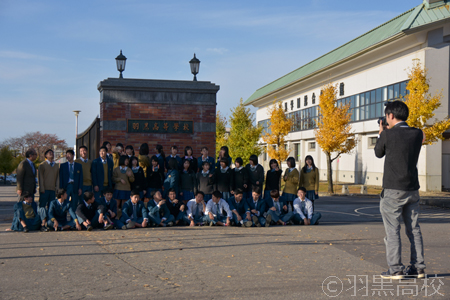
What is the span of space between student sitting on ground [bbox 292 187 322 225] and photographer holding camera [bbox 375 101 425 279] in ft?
19.7

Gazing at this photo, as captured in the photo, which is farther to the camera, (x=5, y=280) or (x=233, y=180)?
(x=233, y=180)

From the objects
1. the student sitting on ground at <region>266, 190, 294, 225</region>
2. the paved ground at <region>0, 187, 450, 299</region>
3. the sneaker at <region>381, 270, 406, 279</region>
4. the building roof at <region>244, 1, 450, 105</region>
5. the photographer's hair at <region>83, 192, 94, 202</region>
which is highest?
the building roof at <region>244, 1, 450, 105</region>

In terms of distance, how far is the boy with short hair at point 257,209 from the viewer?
1156 cm

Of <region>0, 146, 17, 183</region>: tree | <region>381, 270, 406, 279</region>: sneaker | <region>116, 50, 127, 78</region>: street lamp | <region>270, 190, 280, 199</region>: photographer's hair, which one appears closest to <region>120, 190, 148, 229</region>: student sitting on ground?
<region>270, 190, 280, 199</region>: photographer's hair

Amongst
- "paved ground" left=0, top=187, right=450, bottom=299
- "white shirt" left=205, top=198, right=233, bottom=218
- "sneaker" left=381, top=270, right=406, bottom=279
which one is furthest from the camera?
"white shirt" left=205, top=198, right=233, bottom=218

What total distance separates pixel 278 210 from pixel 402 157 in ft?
21.5

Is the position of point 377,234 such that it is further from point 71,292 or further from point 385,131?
point 71,292

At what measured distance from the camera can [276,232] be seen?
10.4 meters

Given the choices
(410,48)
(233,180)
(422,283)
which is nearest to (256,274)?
(422,283)

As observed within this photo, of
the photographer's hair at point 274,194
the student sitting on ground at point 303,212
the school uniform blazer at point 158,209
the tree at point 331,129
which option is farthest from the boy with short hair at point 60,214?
the tree at point 331,129

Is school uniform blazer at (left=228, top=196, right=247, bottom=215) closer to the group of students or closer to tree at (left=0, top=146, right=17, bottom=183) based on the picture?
the group of students

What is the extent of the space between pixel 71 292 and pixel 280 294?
236cm

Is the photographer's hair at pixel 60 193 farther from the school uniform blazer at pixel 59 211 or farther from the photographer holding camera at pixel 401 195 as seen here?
the photographer holding camera at pixel 401 195

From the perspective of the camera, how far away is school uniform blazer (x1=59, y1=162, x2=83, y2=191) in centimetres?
1114
